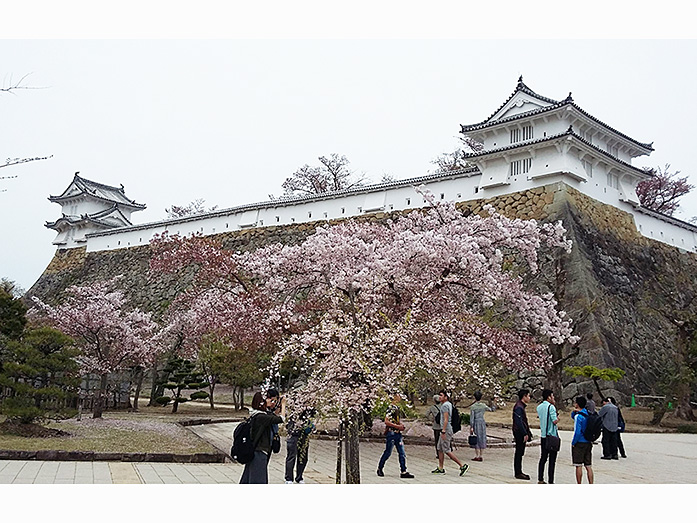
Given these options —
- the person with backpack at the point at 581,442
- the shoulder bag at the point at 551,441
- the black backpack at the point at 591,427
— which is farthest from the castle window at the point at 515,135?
the black backpack at the point at 591,427

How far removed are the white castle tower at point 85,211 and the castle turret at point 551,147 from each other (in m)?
21.6

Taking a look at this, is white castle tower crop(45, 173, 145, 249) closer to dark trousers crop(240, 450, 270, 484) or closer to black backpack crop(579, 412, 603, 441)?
dark trousers crop(240, 450, 270, 484)

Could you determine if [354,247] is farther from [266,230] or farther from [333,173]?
[333,173]

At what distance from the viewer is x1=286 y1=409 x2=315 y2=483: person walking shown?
22.7 ft

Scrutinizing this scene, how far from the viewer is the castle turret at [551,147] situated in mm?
20281

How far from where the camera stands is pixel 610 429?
33.7ft

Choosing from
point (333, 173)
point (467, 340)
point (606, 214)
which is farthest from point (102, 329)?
point (333, 173)

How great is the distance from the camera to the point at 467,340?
10.7m

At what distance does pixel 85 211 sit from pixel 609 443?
32.1m

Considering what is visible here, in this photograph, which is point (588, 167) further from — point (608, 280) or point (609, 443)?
point (609, 443)

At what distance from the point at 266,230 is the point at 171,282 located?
19.9 feet

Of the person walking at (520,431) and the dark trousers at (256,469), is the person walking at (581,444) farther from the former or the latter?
the dark trousers at (256,469)

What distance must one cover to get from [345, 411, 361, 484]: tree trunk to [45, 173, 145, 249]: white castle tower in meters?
30.5

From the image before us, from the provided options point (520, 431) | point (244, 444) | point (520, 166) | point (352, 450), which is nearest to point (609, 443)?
point (520, 431)
